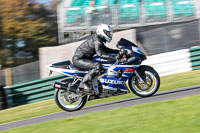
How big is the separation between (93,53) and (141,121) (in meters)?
2.64

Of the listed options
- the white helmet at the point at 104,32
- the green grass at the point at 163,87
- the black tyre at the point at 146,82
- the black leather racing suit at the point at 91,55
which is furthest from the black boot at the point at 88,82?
the green grass at the point at 163,87

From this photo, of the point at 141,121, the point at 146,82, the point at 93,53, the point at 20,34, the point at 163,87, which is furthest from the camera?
the point at 20,34

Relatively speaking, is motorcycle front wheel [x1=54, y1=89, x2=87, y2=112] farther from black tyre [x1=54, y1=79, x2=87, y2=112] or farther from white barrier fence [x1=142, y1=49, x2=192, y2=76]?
white barrier fence [x1=142, y1=49, x2=192, y2=76]

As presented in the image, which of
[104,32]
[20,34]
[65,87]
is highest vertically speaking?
[20,34]

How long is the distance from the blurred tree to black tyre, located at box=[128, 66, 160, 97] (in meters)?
18.2

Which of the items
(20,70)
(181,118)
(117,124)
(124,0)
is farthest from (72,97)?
(124,0)

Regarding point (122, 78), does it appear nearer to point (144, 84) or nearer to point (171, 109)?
point (144, 84)

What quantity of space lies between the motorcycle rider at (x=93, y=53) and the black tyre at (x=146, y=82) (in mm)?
667

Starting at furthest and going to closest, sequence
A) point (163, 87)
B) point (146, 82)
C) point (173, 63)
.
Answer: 1. point (173, 63)
2. point (163, 87)
3. point (146, 82)

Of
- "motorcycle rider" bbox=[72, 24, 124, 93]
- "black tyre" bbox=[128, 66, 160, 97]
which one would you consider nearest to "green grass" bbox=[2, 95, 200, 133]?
"black tyre" bbox=[128, 66, 160, 97]

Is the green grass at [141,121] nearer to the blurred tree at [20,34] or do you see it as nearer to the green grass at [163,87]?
the green grass at [163,87]

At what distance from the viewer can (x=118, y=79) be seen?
26.8ft

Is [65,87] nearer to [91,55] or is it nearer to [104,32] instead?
[91,55]

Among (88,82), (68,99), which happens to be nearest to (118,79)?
(88,82)
